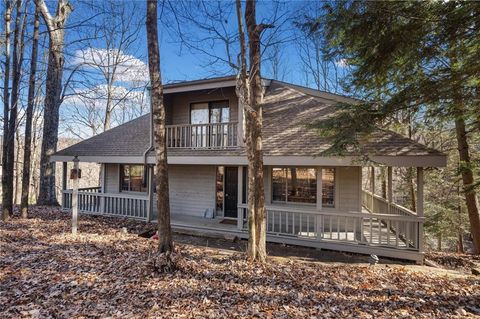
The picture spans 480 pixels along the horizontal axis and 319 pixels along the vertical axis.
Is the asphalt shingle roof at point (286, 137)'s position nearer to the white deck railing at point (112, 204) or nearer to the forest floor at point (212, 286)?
the white deck railing at point (112, 204)

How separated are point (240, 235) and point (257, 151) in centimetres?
429

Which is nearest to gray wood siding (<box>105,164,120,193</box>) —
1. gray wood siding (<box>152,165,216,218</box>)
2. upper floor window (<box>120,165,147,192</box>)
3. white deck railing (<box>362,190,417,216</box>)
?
upper floor window (<box>120,165,147,192</box>)

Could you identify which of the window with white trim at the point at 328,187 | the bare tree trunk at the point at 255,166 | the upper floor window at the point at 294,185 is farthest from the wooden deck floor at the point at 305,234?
the bare tree trunk at the point at 255,166

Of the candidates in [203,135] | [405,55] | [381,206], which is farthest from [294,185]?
[405,55]

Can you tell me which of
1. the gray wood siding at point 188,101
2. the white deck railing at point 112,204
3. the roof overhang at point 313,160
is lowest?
the white deck railing at point 112,204

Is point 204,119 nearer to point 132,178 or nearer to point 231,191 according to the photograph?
point 231,191

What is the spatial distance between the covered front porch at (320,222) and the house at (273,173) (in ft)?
0.11

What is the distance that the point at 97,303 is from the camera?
4691mm

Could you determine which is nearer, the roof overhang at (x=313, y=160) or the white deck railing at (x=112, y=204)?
the roof overhang at (x=313, y=160)

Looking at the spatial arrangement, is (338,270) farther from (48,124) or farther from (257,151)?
(48,124)

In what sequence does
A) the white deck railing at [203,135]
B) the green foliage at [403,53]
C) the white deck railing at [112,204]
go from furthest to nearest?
the white deck railing at [112,204] → the white deck railing at [203,135] → the green foliage at [403,53]

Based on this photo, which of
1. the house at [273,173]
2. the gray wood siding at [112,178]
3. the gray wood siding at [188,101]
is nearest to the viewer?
the house at [273,173]

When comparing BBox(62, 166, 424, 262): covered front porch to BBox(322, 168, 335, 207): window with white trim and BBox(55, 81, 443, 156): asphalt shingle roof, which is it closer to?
BBox(322, 168, 335, 207): window with white trim

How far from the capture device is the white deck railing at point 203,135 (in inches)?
433
